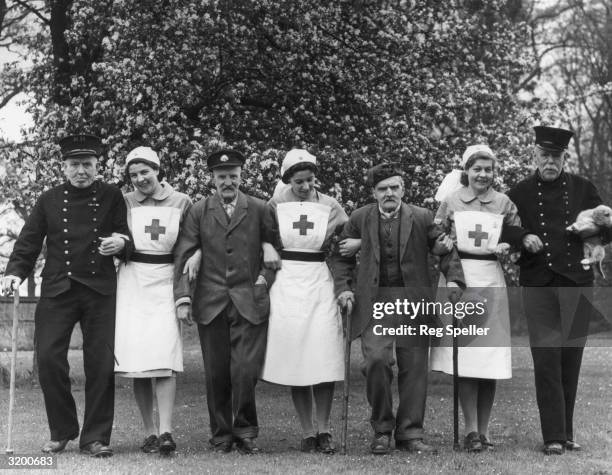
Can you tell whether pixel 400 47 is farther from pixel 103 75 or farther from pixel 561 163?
pixel 561 163

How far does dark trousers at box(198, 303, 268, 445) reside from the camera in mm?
7576

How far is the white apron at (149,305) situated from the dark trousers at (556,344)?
3.01 meters

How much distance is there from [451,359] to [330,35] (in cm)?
721

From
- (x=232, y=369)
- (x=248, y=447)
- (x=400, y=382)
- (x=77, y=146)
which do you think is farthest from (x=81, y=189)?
(x=400, y=382)

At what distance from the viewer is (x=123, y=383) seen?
15703mm

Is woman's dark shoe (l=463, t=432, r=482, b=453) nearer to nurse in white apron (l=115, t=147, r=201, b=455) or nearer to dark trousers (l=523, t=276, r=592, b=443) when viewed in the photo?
dark trousers (l=523, t=276, r=592, b=443)

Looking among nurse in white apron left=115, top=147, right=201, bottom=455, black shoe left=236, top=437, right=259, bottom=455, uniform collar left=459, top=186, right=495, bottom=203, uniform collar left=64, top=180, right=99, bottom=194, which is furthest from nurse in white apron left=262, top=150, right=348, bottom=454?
uniform collar left=64, top=180, right=99, bottom=194

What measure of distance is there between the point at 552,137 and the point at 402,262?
5.46ft

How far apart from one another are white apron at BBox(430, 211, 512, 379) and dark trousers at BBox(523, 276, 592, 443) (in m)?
0.25

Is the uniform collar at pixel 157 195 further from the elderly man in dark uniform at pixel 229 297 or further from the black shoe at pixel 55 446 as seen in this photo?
the black shoe at pixel 55 446

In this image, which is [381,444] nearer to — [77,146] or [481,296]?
[481,296]

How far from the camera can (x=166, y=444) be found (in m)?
7.29

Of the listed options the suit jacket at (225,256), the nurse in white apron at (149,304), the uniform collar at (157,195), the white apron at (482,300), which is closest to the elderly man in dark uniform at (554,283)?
the white apron at (482,300)

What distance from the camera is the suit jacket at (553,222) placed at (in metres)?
7.69
